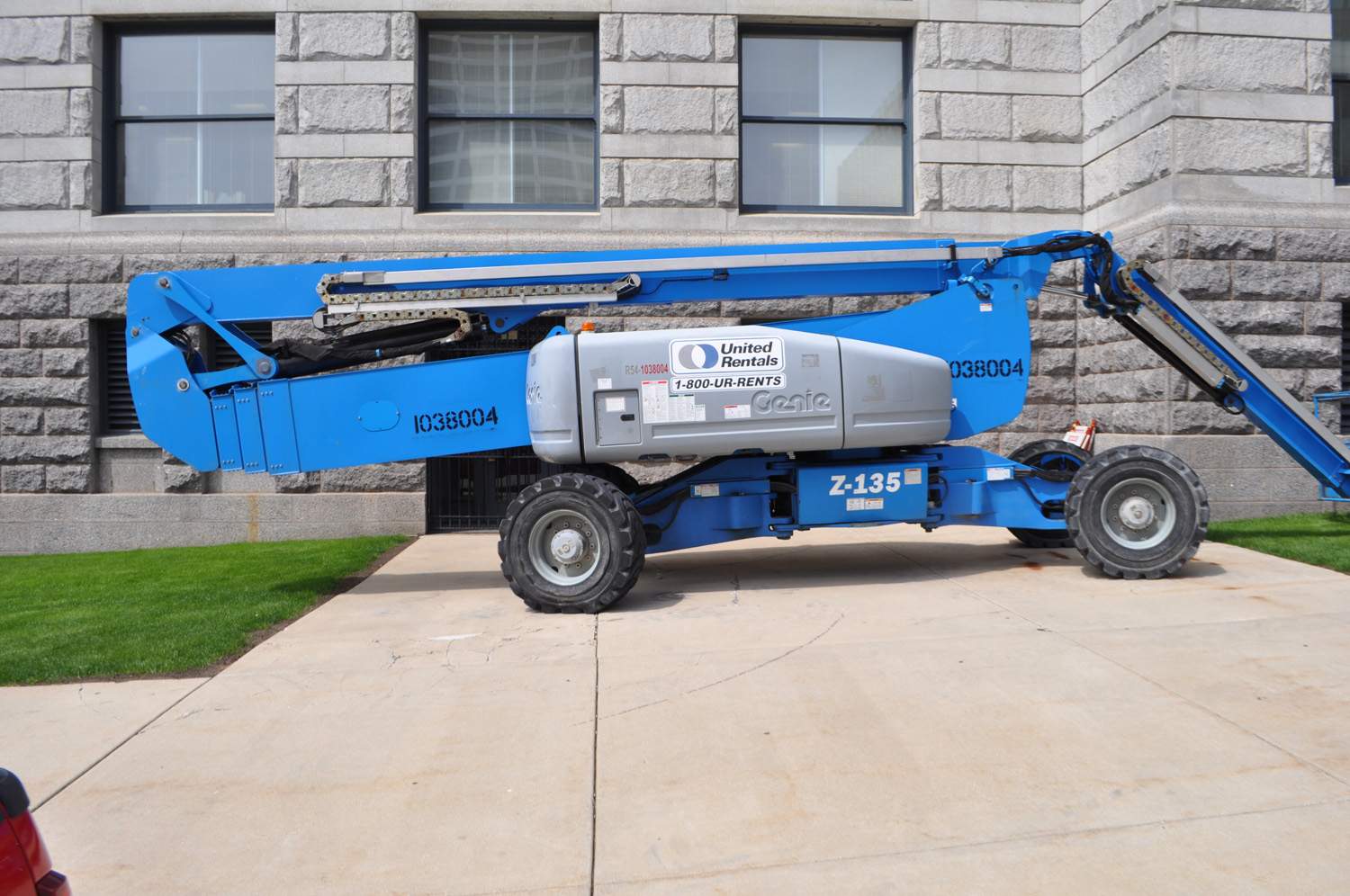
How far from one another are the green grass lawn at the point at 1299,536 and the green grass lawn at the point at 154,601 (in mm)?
7927

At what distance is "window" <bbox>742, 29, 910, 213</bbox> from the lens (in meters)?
12.4

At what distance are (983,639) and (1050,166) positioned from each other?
8.12m

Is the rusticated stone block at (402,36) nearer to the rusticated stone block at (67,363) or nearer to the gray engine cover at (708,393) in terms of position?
the rusticated stone block at (67,363)

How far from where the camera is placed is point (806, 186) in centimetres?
1245

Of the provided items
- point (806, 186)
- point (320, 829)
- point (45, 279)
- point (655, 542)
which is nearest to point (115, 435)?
point (45, 279)

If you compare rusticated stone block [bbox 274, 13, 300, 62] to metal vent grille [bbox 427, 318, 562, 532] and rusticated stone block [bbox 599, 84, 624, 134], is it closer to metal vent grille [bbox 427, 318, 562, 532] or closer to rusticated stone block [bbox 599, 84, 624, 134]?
rusticated stone block [bbox 599, 84, 624, 134]

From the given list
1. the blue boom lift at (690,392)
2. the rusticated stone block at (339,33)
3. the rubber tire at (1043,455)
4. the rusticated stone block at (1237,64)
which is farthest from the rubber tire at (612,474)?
the rusticated stone block at (1237,64)

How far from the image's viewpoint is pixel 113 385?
12.0 meters

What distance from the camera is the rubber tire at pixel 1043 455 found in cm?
872

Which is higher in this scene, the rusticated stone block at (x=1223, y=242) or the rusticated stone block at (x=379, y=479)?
the rusticated stone block at (x=1223, y=242)

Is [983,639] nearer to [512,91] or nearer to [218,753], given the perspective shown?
[218,753]

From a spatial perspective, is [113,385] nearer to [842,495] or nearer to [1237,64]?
[842,495]

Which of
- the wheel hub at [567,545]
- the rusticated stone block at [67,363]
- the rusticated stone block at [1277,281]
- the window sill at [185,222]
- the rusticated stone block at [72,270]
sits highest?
the window sill at [185,222]

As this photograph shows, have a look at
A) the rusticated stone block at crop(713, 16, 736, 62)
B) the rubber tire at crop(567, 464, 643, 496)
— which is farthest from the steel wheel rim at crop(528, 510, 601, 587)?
the rusticated stone block at crop(713, 16, 736, 62)
